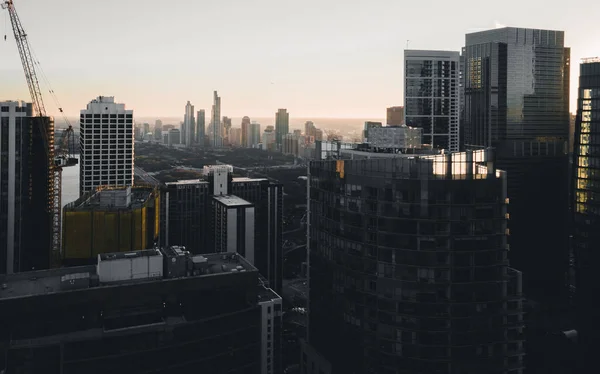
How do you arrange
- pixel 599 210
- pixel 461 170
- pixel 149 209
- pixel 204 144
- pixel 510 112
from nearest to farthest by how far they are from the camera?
pixel 461 170 < pixel 599 210 < pixel 149 209 < pixel 510 112 < pixel 204 144

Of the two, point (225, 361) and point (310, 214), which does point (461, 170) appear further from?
point (225, 361)

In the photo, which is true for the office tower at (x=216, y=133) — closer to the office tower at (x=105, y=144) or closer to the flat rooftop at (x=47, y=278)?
the office tower at (x=105, y=144)

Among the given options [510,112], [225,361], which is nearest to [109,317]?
[225,361]

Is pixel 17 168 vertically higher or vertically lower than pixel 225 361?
higher

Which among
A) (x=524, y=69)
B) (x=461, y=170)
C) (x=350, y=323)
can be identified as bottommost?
(x=350, y=323)

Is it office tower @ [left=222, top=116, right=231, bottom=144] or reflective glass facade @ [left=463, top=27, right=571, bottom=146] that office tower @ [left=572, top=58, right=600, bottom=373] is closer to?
reflective glass facade @ [left=463, top=27, right=571, bottom=146]

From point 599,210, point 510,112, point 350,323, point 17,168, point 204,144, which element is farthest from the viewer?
point 204,144

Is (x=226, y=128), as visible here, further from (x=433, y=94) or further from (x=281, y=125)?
(x=433, y=94)
